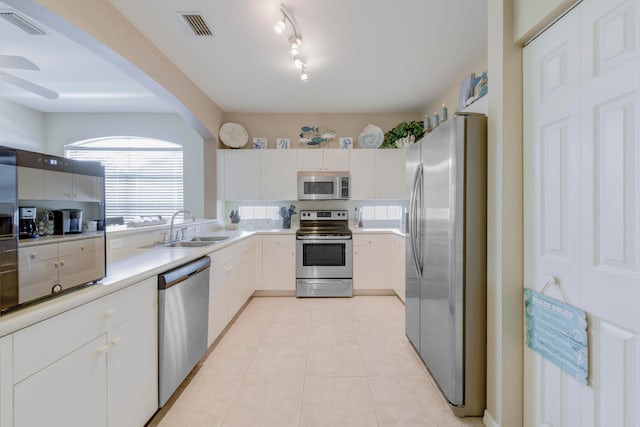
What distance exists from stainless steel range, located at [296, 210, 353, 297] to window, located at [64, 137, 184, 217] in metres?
2.37

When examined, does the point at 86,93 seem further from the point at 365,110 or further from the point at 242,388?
the point at 242,388

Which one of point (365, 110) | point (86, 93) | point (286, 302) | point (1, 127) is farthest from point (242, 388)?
point (1, 127)

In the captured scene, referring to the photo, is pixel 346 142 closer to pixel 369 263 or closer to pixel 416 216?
pixel 369 263

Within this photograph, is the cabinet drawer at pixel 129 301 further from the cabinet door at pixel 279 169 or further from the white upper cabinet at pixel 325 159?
the white upper cabinet at pixel 325 159

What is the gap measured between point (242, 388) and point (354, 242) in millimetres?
2351

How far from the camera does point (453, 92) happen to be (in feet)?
11.0

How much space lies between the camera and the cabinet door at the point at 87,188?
122 cm

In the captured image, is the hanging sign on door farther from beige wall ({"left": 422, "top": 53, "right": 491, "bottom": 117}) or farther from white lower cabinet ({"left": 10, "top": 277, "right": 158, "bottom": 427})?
beige wall ({"left": 422, "top": 53, "right": 491, "bottom": 117})

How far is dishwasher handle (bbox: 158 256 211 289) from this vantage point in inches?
64.1

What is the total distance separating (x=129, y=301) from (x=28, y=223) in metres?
0.57

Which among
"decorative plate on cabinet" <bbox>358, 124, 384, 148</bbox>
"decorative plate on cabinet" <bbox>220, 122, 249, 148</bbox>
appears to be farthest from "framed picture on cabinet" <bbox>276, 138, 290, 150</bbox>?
"decorative plate on cabinet" <bbox>358, 124, 384, 148</bbox>

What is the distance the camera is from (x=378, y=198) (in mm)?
4148

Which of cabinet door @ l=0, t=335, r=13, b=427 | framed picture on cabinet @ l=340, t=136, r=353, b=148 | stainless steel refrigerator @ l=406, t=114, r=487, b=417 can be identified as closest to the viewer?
cabinet door @ l=0, t=335, r=13, b=427

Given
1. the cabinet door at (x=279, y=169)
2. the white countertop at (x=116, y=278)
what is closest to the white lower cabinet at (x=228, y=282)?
the white countertop at (x=116, y=278)
